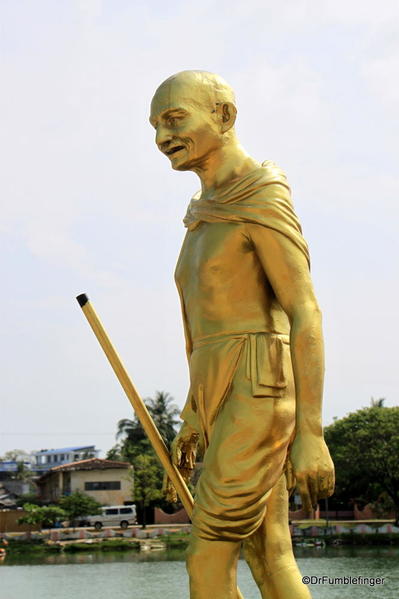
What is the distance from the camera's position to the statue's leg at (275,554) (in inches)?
137

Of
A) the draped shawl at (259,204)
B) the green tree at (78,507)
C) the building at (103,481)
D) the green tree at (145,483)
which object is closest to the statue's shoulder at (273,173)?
the draped shawl at (259,204)

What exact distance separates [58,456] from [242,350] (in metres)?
87.5

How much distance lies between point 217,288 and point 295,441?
706 mm

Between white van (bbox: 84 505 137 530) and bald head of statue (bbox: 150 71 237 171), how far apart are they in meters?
41.4

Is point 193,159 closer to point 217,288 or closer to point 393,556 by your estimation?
point 217,288

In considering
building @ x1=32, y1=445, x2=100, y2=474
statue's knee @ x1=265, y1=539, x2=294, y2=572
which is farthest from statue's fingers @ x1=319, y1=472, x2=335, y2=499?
building @ x1=32, y1=445, x2=100, y2=474

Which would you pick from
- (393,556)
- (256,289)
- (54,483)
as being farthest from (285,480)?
(54,483)

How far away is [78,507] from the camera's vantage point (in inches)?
1745

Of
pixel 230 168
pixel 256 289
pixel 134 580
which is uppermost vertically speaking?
pixel 230 168

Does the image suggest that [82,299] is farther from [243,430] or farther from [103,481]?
[103,481]

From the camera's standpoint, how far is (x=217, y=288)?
11.9 ft

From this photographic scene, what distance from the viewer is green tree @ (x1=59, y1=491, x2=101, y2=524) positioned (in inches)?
1748

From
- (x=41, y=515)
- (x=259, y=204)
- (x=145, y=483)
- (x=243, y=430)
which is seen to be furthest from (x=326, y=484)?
(x=41, y=515)

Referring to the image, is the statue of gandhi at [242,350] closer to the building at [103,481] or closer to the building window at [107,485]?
the building at [103,481]
